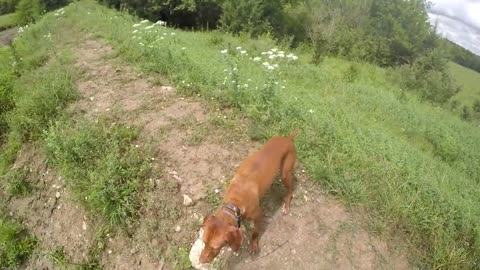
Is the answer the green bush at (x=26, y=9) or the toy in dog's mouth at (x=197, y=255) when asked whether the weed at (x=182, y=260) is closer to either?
the toy in dog's mouth at (x=197, y=255)

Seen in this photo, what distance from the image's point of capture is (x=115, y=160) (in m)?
4.60

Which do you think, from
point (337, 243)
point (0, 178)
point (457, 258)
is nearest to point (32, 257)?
point (0, 178)

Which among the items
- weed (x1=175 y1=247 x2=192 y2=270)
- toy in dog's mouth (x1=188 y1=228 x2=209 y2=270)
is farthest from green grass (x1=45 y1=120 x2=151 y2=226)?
toy in dog's mouth (x1=188 y1=228 x2=209 y2=270)

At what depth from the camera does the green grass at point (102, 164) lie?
4.30m

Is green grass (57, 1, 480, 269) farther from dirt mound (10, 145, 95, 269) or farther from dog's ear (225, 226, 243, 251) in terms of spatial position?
dirt mound (10, 145, 95, 269)

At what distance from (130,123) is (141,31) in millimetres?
4220

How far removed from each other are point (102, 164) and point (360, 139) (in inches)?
148

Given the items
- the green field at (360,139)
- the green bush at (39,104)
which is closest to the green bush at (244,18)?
the green field at (360,139)

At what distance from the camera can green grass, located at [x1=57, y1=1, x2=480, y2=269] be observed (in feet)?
13.6

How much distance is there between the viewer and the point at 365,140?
18.4ft

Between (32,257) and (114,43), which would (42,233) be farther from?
(114,43)

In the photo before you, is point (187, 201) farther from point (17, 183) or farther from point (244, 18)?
point (244, 18)

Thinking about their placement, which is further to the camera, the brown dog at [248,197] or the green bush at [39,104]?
the green bush at [39,104]

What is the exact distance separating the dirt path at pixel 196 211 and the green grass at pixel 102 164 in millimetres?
176
